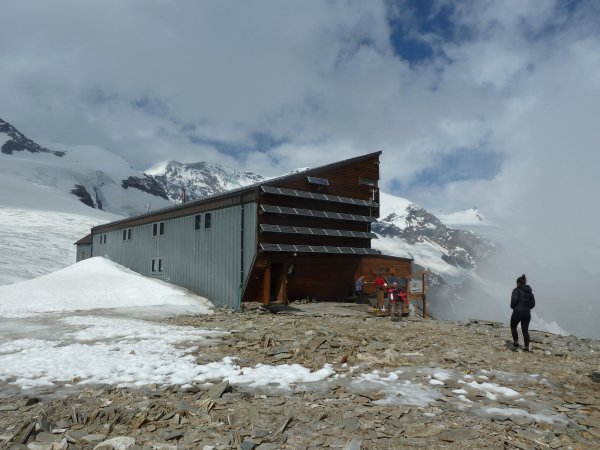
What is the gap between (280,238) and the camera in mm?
24953

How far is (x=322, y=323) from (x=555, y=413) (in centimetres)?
1128

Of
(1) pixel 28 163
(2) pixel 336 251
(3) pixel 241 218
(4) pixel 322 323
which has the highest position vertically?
(1) pixel 28 163

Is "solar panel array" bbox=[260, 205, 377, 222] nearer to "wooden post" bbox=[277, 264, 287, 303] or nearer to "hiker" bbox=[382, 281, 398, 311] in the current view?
"wooden post" bbox=[277, 264, 287, 303]

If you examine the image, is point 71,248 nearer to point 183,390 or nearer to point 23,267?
point 23,267

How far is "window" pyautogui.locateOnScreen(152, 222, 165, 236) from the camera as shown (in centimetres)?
3123

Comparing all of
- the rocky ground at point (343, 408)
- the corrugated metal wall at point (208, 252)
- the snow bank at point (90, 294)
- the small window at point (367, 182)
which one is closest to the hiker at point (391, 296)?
the corrugated metal wall at point (208, 252)

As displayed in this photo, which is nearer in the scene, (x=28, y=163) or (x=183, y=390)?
(x=183, y=390)

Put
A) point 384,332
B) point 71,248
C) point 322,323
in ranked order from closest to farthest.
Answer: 1. point 384,332
2. point 322,323
3. point 71,248

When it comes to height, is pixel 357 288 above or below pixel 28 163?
below

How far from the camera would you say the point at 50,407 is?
7.13 m

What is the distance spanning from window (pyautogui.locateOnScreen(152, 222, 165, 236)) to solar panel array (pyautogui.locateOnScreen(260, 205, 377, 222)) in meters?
10.8

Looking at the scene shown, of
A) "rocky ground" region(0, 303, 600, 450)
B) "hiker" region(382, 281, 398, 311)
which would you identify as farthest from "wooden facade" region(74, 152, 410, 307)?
"rocky ground" region(0, 303, 600, 450)

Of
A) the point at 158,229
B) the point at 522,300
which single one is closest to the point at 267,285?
the point at 158,229

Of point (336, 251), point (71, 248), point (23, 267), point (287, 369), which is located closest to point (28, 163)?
point (71, 248)
